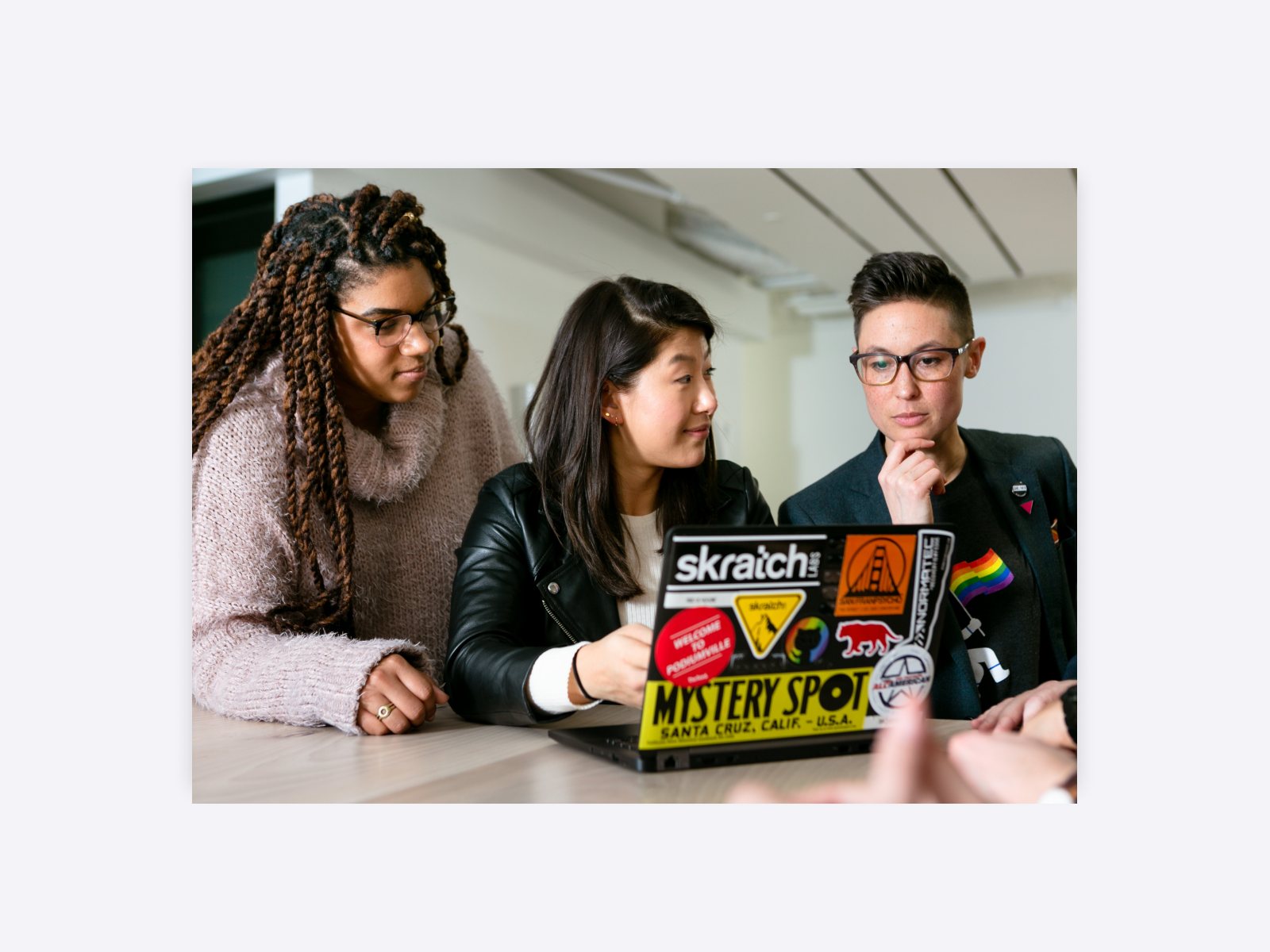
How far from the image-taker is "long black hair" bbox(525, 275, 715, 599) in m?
1.42

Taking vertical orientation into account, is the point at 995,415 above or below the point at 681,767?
above

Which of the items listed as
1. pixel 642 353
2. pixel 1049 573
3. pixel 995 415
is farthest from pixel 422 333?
pixel 1049 573

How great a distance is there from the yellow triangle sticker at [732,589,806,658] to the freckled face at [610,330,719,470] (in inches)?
19.1

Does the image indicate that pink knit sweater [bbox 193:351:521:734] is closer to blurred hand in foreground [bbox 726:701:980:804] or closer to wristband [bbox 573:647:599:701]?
wristband [bbox 573:647:599:701]

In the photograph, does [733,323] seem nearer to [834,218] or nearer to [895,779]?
[834,218]

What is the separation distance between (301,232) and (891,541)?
0.94 metres

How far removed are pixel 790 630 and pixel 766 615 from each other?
32mm

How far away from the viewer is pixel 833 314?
4.86ft

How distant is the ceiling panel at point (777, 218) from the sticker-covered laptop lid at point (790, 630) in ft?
2.05

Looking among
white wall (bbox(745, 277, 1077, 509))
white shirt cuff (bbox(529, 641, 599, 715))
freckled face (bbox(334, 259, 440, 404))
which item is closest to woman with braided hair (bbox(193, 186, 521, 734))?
freckled face (bbox(334, 259, 440, 404))

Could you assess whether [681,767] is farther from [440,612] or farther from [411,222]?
[411,222]

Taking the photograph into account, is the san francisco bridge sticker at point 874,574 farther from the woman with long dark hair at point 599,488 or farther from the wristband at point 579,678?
the woman with long dark hair at point 599,488

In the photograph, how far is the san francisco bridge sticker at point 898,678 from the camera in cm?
101

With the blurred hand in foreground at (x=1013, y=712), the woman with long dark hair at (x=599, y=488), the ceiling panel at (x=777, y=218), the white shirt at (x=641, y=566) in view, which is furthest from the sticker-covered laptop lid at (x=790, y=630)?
the ceiling panel at (x=777, y=218)
